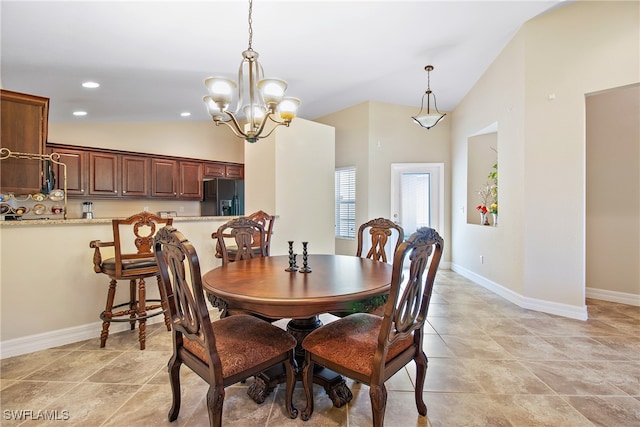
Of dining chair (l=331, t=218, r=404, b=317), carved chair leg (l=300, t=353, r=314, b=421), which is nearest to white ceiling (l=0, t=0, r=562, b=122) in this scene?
dining chair (l=331, t=218, r=404, b=317)

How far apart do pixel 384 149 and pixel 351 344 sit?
14.8 feet

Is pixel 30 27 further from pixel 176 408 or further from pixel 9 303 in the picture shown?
pixel 176 408

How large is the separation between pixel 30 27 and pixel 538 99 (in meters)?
5.14

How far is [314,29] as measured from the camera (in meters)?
3.03

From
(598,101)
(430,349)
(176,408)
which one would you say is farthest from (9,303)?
(598,101)

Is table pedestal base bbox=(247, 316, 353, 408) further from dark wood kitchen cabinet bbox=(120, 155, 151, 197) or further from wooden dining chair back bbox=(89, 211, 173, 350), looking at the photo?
dark wood kitchen cabinet bbox=(120, 155, 151, 197)

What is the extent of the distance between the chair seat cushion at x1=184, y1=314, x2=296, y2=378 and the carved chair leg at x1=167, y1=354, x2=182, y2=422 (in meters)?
0.12

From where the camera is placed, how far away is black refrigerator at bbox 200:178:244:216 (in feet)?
19.3

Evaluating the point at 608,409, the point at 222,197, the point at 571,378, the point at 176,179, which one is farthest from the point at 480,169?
the point at 176,179

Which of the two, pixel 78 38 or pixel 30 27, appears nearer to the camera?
pixel 30 27

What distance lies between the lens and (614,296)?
3729 mm

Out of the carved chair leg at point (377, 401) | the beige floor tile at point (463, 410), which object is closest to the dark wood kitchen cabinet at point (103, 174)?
the carved chair leg at point (377, 401)

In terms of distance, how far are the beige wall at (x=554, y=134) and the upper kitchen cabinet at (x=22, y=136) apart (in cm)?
527

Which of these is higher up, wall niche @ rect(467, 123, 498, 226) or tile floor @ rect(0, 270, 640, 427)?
wall niche @ rect(467, 123, 498, 226)
